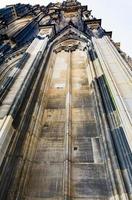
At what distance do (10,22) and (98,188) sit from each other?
1979 centimetres

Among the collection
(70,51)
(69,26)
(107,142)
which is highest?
(69,26)

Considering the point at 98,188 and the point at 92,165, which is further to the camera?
the point at 92,165

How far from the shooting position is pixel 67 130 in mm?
6977

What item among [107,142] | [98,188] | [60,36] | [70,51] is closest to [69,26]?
[60,36]

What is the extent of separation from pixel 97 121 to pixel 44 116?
4.96 ft

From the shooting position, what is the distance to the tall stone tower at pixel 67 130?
5.27 metres

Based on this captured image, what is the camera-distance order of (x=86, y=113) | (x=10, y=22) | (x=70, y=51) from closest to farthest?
(x=86, y=113)
(x=70, y=51)
(x=10, y=22)

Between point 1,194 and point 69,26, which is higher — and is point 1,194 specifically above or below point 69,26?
below

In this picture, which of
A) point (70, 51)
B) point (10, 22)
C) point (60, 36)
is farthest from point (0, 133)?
point (10, 22)

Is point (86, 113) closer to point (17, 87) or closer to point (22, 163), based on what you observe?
point (17, 87)

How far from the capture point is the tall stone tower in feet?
17.3

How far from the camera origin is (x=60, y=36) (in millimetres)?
14891

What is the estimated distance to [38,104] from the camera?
805cm

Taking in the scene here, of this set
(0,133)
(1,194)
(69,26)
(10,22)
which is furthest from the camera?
(10,22)
